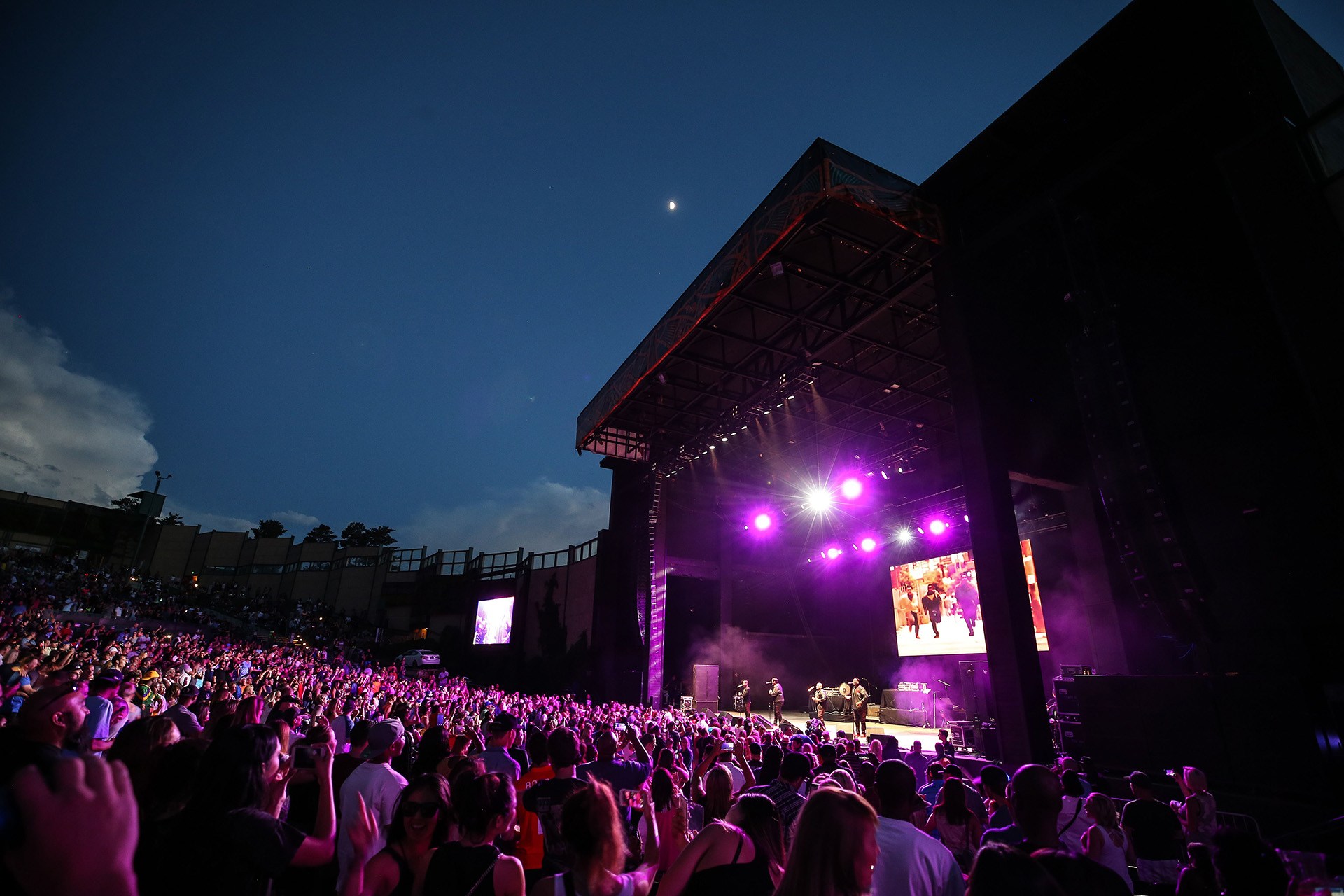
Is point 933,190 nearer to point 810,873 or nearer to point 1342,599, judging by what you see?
point 1342,599

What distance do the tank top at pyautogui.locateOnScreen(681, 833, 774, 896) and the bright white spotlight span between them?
21815 millimetres

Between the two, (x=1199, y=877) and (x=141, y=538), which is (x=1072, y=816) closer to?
(x=1199, y=877)

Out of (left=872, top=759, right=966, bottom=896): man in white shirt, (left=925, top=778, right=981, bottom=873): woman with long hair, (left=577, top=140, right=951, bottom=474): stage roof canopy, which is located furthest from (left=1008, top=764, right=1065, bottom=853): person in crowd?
(left=577, top=140, right=951, bottom=474): stage roof canopy

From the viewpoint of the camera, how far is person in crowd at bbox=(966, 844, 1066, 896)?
1.91 m

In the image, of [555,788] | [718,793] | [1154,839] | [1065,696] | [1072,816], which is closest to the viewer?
[718,793]

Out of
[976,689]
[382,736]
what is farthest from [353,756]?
[976,689]

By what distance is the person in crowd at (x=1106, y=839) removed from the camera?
4.04 m

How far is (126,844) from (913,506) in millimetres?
23017

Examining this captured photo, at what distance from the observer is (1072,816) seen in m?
5.52

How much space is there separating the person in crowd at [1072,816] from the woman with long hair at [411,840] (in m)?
4.48

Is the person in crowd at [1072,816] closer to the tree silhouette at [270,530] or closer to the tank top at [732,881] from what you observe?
the tank top at [732,881]

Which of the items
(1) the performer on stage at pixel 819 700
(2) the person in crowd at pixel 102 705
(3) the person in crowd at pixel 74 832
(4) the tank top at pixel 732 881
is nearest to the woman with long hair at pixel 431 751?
(4) the tank top at pixel 732 881

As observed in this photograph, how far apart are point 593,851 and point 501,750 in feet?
9.15

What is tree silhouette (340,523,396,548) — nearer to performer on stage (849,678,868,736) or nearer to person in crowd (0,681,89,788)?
performer on stage (849,678,868,736)
